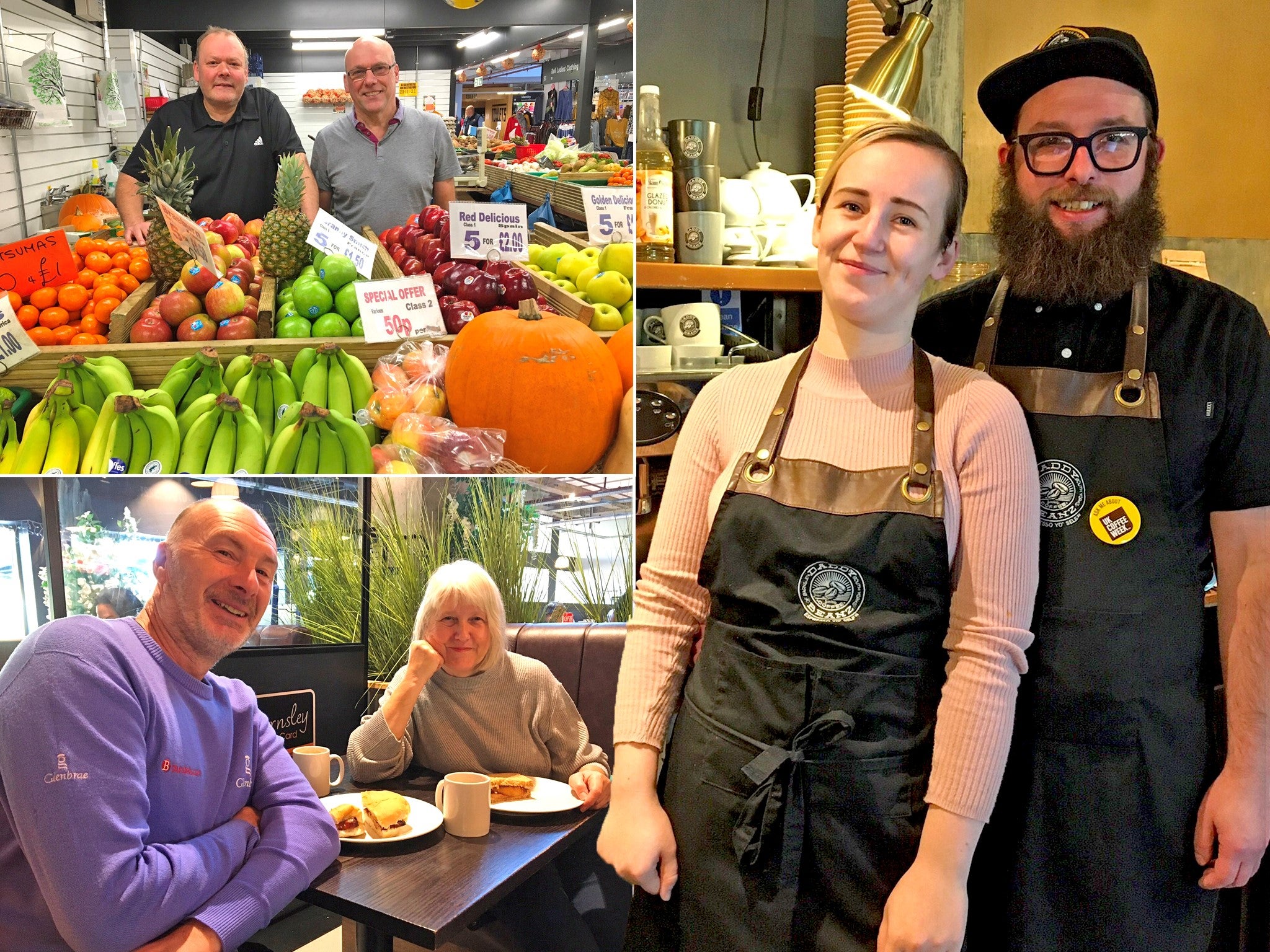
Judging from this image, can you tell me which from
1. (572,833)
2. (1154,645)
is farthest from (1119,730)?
(572,833)

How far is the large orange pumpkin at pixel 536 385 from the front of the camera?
1.92m

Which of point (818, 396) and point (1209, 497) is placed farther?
point (1209, 497)

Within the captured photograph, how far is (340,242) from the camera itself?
6.23ft

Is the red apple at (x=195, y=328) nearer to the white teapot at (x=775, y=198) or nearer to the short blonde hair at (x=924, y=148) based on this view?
the short blonde hair at (x=924, y=148)

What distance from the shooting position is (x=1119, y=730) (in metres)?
1.39

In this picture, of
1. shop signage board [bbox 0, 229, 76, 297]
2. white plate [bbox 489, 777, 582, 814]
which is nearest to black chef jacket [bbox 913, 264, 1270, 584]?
white plate [bbox 489, 777, 582, 814]

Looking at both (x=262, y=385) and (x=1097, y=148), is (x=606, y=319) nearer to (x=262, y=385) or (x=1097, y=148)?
(x=262, y=385)

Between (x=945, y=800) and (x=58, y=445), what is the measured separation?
1.69m

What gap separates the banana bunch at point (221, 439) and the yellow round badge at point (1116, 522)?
4.86 feet

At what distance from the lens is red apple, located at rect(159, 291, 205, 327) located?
6.13 feet

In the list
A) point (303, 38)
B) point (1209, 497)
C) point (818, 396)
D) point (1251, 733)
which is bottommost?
point (1251, 733)

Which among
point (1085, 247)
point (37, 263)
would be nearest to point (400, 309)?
point (37, 263)

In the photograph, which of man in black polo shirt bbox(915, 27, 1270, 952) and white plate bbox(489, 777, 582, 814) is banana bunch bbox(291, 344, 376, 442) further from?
man in black polo shirt bbox(915, 27, 1270, 952)

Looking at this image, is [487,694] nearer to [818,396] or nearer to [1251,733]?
[818,396]
